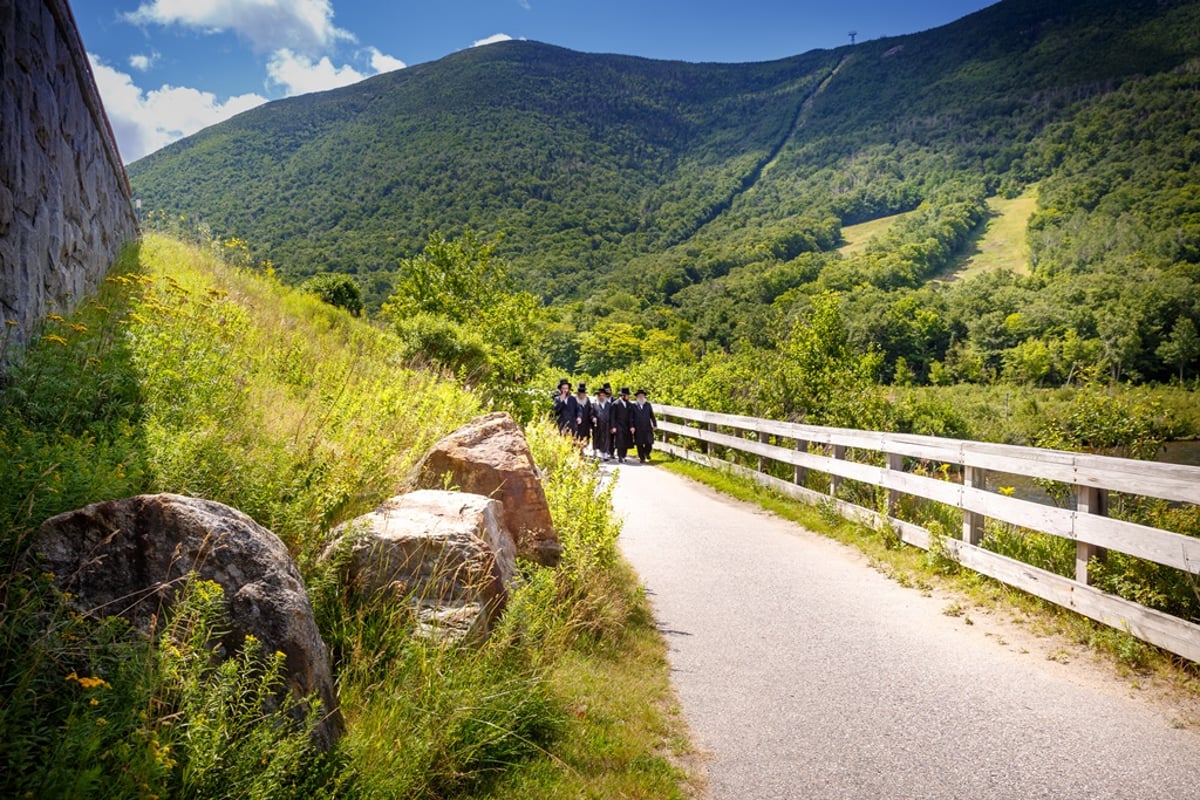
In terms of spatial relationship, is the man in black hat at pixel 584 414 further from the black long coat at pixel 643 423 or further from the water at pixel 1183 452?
the water at pixel 1183 452

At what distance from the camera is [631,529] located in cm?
856

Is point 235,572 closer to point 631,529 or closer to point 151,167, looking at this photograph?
point 631,529

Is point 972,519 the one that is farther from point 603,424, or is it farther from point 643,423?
point 603,424

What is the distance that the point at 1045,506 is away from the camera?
16.6ft

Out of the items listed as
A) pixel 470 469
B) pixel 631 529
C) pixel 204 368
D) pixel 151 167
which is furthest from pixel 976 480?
pixel 151 167

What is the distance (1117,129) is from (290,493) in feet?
594

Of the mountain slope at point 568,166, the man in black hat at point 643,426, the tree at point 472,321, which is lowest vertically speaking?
the man in black hat at point 643,426

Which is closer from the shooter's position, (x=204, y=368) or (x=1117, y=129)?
(x=204, y=368)

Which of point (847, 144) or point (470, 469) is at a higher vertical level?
point (847, 144)

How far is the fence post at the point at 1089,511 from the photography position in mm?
4629

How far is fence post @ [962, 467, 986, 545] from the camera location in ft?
19.9

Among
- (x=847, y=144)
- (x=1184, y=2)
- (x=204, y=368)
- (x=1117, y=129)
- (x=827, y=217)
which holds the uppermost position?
(x=1184, y=2)

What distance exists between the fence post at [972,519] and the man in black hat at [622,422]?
439 inches

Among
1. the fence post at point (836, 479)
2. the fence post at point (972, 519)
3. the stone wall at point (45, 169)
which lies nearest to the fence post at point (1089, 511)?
the fence post at point (972, 519)
